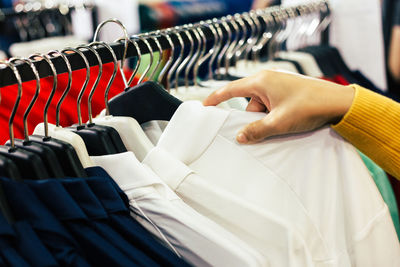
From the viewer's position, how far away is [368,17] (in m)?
1.26

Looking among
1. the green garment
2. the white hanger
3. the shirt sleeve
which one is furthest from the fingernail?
the shirt sleeve

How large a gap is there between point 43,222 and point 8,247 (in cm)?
3

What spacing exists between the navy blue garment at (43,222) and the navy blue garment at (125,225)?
5cm

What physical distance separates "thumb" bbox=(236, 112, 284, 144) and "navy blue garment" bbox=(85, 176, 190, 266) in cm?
18

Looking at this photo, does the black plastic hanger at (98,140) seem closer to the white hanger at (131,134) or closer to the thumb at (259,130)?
the white hanger at (131,134)

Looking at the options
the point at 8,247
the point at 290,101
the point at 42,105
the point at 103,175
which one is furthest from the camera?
the point at 42,105

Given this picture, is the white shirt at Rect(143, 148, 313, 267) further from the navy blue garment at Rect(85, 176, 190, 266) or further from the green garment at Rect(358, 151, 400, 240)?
the green garment at Rect(358, 151, 400, 240)

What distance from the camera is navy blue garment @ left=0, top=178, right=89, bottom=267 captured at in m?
0.40

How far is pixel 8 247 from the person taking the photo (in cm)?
38

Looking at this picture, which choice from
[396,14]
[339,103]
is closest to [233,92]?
[339,103]

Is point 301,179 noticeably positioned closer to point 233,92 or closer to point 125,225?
point 233,92

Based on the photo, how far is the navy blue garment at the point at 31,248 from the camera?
1.25 ft

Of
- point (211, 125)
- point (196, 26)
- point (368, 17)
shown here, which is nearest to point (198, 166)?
point (211, 125)

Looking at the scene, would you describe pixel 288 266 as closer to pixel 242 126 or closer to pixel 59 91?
pixel 242 126
